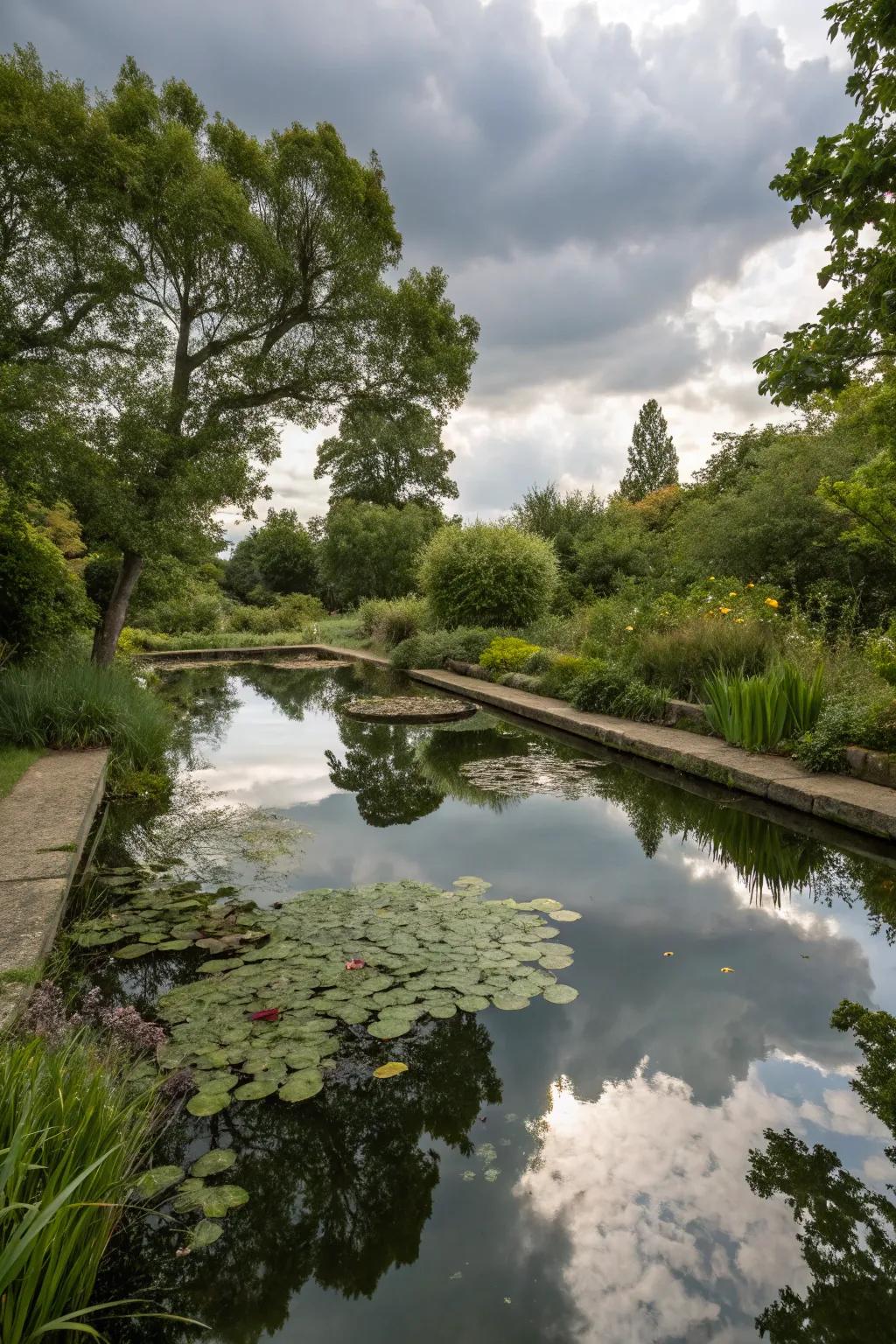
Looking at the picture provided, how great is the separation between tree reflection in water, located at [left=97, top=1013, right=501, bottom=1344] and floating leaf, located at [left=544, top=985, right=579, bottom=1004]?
0.35 m

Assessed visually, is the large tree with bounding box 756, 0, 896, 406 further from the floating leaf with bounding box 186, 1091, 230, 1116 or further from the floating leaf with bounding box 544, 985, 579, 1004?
the floating leaf with bounding box 186, 1091, 230, 1116

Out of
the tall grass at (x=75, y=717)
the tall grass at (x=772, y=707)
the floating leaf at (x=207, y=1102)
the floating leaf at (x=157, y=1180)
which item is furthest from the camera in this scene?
the tall grass at (x=75, y=717)

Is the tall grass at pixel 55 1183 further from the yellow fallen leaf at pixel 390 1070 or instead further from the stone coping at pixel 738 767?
the stone coping at pixel 738 767

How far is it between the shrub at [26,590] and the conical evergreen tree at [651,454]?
31.9m

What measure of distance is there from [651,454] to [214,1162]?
37.3 metres

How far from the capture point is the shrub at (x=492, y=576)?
13188 millimetres

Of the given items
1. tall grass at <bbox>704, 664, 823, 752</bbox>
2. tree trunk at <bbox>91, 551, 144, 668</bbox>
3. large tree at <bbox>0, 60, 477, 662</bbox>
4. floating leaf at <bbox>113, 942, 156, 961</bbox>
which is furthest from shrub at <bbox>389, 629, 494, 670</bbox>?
floating leaf at <bbox>113, 942, 156, 961</bbox>

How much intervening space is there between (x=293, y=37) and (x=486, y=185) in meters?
2.20

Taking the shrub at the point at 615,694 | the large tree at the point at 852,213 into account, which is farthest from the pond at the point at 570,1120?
the shrub at the point at 615,694

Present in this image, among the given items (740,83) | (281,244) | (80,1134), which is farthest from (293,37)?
(80,1134)

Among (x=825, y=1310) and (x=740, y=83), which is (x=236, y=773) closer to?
(x=825, y=1310)

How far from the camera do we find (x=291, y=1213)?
1611 millimetres

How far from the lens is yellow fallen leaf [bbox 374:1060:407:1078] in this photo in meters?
2.08

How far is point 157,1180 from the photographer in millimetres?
1665
